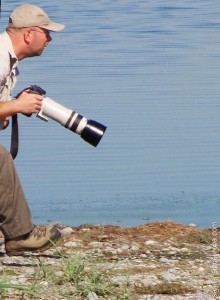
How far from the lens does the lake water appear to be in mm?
11258

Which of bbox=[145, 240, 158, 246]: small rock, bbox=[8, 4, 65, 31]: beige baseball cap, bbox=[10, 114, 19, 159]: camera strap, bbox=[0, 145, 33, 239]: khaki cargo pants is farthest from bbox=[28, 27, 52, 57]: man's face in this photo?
bbox=[145, 240, 158, 246]: small rock

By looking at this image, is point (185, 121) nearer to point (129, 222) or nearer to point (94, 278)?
point (129, 222)

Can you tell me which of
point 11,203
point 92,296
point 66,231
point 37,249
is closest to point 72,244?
point 66,231

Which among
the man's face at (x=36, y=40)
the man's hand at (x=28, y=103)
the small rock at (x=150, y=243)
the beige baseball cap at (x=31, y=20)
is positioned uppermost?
the beige baseball cap at (x=31, y=20)

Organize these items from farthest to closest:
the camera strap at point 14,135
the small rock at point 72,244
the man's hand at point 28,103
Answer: the small rock at point 72,244
the camera strap at point 14,135
the man's hand at point 28,103

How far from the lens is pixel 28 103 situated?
822cm

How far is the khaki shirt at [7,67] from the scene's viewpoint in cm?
823

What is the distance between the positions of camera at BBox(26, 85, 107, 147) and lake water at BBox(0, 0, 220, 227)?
2343 mm

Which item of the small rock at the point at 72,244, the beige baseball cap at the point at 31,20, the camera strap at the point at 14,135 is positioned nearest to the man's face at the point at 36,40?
the beige baseball cap at the point at 31,20

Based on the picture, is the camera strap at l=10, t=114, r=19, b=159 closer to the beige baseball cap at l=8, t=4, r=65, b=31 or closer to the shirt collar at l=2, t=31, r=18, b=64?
the shirt collar at l=2, t=31, r=18, b=64

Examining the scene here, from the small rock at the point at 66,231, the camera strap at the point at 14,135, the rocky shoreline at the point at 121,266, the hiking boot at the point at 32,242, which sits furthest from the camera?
the small rock at the point at 66,231

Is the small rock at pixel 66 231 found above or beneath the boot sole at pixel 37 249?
above

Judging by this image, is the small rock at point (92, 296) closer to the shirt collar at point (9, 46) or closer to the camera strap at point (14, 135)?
the camera strap at point (14, 135)

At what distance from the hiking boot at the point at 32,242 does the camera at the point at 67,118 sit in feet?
2.09
